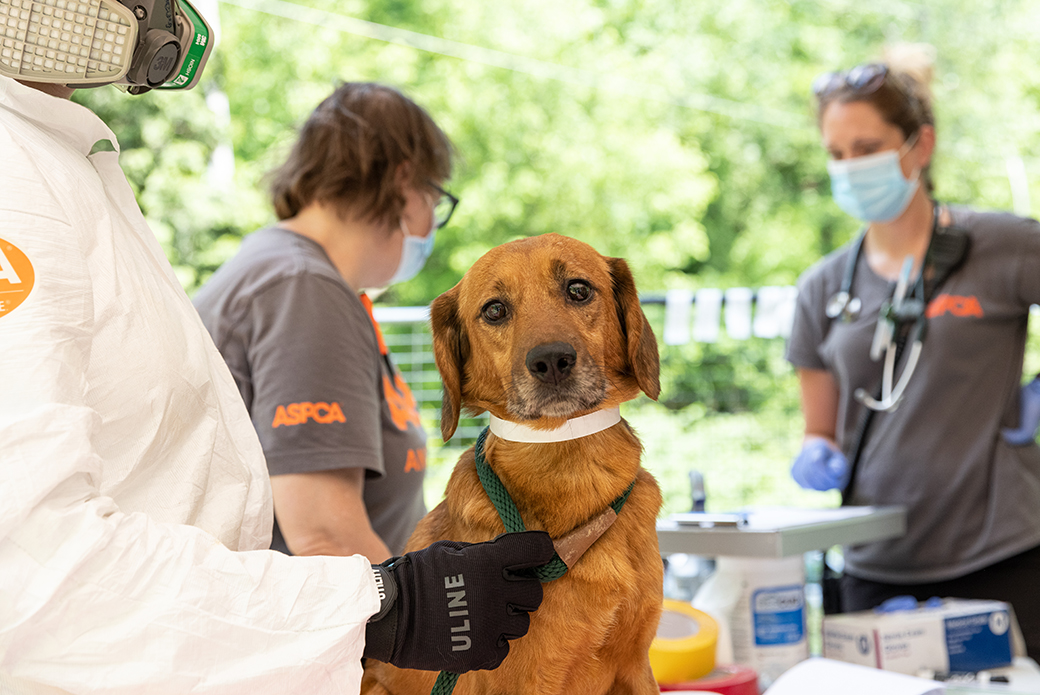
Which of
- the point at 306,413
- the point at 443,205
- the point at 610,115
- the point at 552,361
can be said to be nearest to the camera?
the point at 552,361

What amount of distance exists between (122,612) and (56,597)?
0.06 metres

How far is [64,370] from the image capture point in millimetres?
867

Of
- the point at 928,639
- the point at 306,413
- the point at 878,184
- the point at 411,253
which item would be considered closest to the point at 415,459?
the point at 306,413

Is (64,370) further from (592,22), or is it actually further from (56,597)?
(592,22)

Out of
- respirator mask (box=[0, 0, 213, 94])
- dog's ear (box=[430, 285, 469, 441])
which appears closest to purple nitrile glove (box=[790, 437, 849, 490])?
dog's ear (box=[430, 285, 469, 441])

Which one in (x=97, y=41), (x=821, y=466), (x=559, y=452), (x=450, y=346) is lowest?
(x=821, y=466)

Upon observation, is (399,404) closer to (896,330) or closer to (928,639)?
(928,639)

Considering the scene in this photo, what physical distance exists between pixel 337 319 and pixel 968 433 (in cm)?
203

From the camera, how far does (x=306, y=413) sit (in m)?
1.69

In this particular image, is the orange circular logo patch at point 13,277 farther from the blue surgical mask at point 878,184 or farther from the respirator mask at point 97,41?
the blue surgical mask at point 878,184

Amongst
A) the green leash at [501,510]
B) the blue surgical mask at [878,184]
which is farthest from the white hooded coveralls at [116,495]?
the blue surgical mask at [878,184]

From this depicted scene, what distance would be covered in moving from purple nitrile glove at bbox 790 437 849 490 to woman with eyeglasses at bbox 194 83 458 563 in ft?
4.88

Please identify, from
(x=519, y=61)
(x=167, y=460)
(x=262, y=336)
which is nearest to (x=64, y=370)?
(x=167, y=460)

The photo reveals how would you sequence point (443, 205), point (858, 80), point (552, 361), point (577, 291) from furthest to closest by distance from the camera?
1. point (858, 80)
2. point (443, 205)
3. point (577, 291)
4. point (552, 361)
